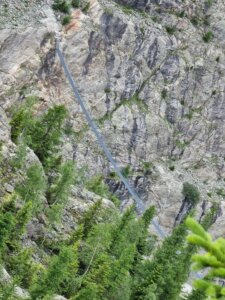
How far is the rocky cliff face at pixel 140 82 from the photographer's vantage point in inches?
4146

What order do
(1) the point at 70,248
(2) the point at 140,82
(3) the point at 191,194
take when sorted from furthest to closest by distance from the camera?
(2) the point at 140,82 → (3) the point at 191,194 → (1) the point at 70,248

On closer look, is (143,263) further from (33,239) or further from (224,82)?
(224,82)

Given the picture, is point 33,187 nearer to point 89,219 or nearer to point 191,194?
point 89,219

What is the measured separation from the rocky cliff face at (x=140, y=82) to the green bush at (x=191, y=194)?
8.54 ft

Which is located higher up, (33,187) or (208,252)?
(33,187)

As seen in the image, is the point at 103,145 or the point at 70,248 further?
the point at 103,145

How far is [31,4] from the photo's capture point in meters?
107

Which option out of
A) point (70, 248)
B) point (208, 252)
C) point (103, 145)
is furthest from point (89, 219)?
point (103, 145)

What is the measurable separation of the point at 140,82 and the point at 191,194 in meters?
31.3

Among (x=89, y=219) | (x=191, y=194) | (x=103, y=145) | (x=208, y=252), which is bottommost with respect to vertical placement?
(x=208, y=252)

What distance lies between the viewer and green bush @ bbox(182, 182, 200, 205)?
116938mm

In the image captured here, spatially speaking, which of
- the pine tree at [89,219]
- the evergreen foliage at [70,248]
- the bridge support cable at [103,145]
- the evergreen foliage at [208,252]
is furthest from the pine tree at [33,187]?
the bridge support cable at [103,145]

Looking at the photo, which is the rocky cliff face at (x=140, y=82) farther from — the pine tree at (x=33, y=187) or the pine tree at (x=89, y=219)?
the pine tree at (x=89, y=219)

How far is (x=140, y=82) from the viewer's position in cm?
12375
